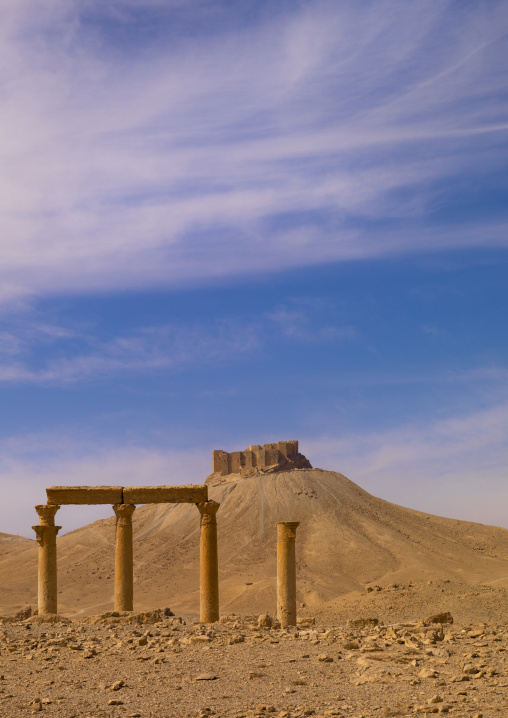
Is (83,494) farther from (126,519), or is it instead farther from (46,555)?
(46,555)

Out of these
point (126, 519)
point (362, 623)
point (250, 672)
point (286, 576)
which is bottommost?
point (362, 623)

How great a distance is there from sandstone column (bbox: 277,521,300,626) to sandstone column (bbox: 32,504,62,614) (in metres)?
7.61

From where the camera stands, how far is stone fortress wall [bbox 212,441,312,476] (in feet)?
322

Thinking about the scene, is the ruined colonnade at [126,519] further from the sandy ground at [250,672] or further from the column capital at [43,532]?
the sandy ground at [250,672]

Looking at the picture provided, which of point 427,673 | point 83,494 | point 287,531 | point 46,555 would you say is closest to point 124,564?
point 46,555

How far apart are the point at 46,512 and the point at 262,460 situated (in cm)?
7328

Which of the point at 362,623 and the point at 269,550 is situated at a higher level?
the point at 269,550

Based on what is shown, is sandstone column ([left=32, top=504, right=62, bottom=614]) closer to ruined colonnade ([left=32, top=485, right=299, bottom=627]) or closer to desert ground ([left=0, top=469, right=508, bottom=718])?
ruined colonnade ([left=32, top=485, right=299, bottom=627])

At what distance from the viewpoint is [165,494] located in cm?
2698

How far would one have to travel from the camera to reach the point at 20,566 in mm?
75938

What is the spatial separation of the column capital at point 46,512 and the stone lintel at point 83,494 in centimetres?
20

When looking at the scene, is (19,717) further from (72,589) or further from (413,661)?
(72,589)

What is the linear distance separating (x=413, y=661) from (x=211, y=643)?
5274 mm

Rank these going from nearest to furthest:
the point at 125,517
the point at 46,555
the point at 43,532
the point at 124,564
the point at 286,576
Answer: the point at 286,576 < the point at 43,532 < the point at 46,555 < the point at 125,517 < the point at 124,564
